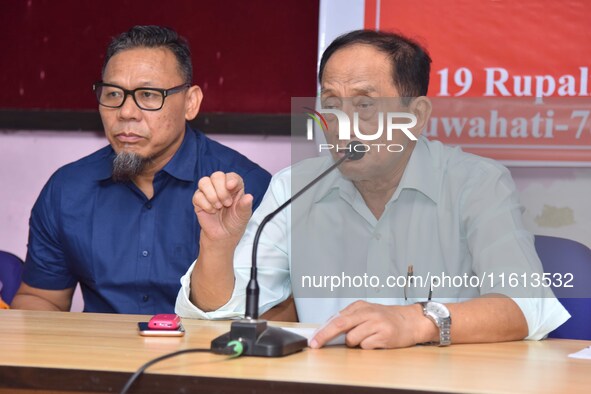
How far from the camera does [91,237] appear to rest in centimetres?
253

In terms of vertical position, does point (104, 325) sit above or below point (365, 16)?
below

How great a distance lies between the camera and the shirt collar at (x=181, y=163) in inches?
102

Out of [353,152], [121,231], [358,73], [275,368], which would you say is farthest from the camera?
[121,231]

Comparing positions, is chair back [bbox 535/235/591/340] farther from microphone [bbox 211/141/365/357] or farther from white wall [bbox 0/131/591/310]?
microphone [bbox 211/141/365/357]

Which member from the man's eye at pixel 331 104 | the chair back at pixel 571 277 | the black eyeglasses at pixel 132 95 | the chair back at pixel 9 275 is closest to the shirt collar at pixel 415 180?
the man's eye at pixel 331 104

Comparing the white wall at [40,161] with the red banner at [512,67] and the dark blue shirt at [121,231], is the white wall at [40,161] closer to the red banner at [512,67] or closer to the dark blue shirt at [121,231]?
the red banner at [512,67]

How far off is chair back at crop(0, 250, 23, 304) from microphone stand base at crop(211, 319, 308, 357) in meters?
1.25

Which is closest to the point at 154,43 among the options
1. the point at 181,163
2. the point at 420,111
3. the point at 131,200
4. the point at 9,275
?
the point at 181,163

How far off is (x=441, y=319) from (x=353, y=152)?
15.8 inches

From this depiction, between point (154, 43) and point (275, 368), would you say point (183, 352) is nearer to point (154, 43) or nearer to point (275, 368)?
point (275, 368)

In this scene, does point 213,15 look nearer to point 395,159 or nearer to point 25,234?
point 25,234

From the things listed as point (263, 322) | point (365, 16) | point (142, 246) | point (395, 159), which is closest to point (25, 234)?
point (142, 246)

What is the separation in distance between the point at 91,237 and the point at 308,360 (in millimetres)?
1246

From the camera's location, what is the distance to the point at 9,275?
101 inches
